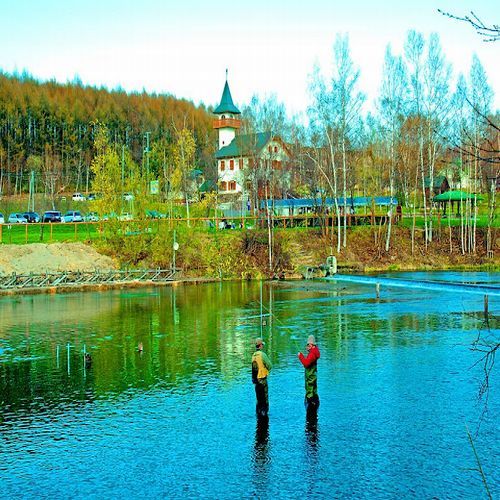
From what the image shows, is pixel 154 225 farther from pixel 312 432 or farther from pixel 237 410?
pixel 312 432

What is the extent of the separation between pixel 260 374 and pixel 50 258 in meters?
48.5

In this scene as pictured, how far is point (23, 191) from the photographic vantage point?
14262 cm

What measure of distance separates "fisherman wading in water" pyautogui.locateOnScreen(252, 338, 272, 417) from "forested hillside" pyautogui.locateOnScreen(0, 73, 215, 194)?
106 meters

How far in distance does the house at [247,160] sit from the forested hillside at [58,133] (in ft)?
30.4

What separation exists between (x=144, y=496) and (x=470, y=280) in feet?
148

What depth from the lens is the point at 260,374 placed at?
802 inches

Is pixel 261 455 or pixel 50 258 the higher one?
pixel 50 258

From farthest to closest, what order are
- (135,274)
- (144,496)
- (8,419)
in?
(135,274) < (8,419) < (144,496)

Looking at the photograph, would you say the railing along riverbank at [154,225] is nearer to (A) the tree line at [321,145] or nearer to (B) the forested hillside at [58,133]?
(A) the tree line at [321,145]

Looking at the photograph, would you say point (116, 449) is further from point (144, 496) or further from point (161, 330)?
point (161, 330)

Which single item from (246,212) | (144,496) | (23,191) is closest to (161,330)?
(144,496)

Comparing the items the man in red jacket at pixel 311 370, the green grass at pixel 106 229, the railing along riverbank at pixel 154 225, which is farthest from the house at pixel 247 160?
the man in red jacket at pixel 311 370

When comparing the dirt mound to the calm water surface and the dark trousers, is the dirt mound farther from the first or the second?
the dark trousers

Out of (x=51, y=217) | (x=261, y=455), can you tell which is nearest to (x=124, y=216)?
(x=51, y=217)
